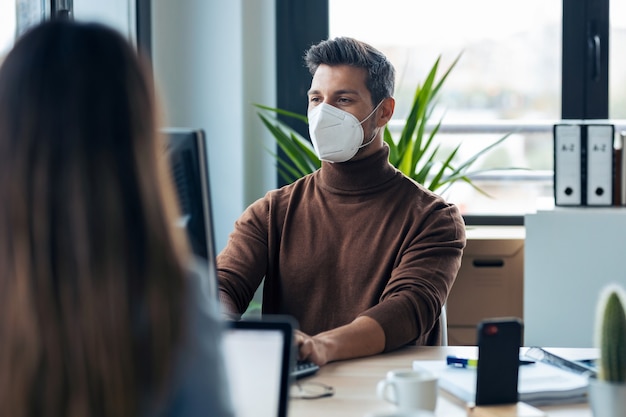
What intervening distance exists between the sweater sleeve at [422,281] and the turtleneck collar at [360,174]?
0.58ft

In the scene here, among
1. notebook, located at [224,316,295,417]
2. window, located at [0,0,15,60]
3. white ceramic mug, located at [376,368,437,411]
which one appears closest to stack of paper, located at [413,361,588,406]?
white ceramic mug, located at [376,368,437,411]

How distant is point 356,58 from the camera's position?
7.48ft

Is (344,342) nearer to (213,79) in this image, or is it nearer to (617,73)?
(213,79)

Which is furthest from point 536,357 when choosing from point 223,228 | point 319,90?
point 223,228

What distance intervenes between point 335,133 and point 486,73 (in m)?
1.60

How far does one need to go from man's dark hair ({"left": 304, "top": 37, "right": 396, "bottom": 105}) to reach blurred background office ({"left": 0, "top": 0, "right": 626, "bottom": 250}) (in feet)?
4.23

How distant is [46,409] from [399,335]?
1.21 meters

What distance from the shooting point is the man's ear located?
2398 mm

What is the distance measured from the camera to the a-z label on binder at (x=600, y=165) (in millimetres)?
3035

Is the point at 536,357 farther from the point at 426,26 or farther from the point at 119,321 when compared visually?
the point at 426,26

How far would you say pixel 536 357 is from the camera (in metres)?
1.78

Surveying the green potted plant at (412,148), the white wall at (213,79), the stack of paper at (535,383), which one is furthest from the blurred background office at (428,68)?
the stack of paper at (535,383)

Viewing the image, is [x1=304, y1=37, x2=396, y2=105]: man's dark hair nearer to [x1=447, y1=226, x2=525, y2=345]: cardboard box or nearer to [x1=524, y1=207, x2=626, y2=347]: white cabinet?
[x1=524, y1=207, x2=626, y2=347]: white cabinet

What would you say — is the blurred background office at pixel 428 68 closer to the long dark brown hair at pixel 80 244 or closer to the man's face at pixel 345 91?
the man's face at pixel 345 91
